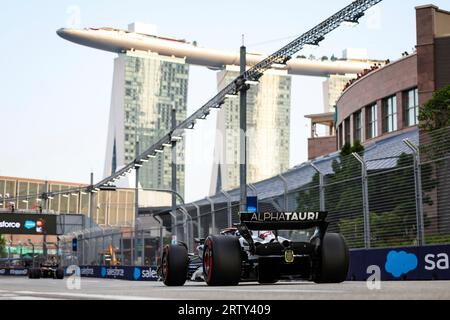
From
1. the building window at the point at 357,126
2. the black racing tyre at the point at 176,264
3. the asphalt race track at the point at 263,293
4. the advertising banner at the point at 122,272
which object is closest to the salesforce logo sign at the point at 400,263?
the black racing tyre at the point at 176,264

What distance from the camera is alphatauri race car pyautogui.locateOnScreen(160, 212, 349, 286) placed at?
40.7 feet

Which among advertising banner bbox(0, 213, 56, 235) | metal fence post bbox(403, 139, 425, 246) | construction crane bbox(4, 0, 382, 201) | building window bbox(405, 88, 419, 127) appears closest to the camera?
metal fence post bbox(403, 139, 425, 246)

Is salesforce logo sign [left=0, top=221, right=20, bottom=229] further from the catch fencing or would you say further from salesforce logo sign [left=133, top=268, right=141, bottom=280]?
the catch fencing

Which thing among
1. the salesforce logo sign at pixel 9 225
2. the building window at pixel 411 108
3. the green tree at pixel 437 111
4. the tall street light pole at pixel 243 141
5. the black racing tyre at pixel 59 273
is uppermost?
the building window at pixel 411 108

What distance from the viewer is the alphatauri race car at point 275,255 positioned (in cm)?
1241

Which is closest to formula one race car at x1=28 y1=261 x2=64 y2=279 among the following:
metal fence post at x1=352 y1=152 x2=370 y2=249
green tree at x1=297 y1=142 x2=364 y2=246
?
green tree at x1=297 y1=142 x2=364 y2=246

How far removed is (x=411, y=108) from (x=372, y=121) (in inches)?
256

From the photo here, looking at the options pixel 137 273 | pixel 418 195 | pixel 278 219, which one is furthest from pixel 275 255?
pixel 137 273

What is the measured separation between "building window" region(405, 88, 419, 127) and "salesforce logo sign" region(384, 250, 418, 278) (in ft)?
126

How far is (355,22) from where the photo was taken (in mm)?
33719

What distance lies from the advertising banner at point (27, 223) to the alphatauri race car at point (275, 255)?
56548 mm

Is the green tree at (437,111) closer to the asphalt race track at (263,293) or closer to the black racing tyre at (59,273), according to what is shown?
the black racing tyre at (59,273)
